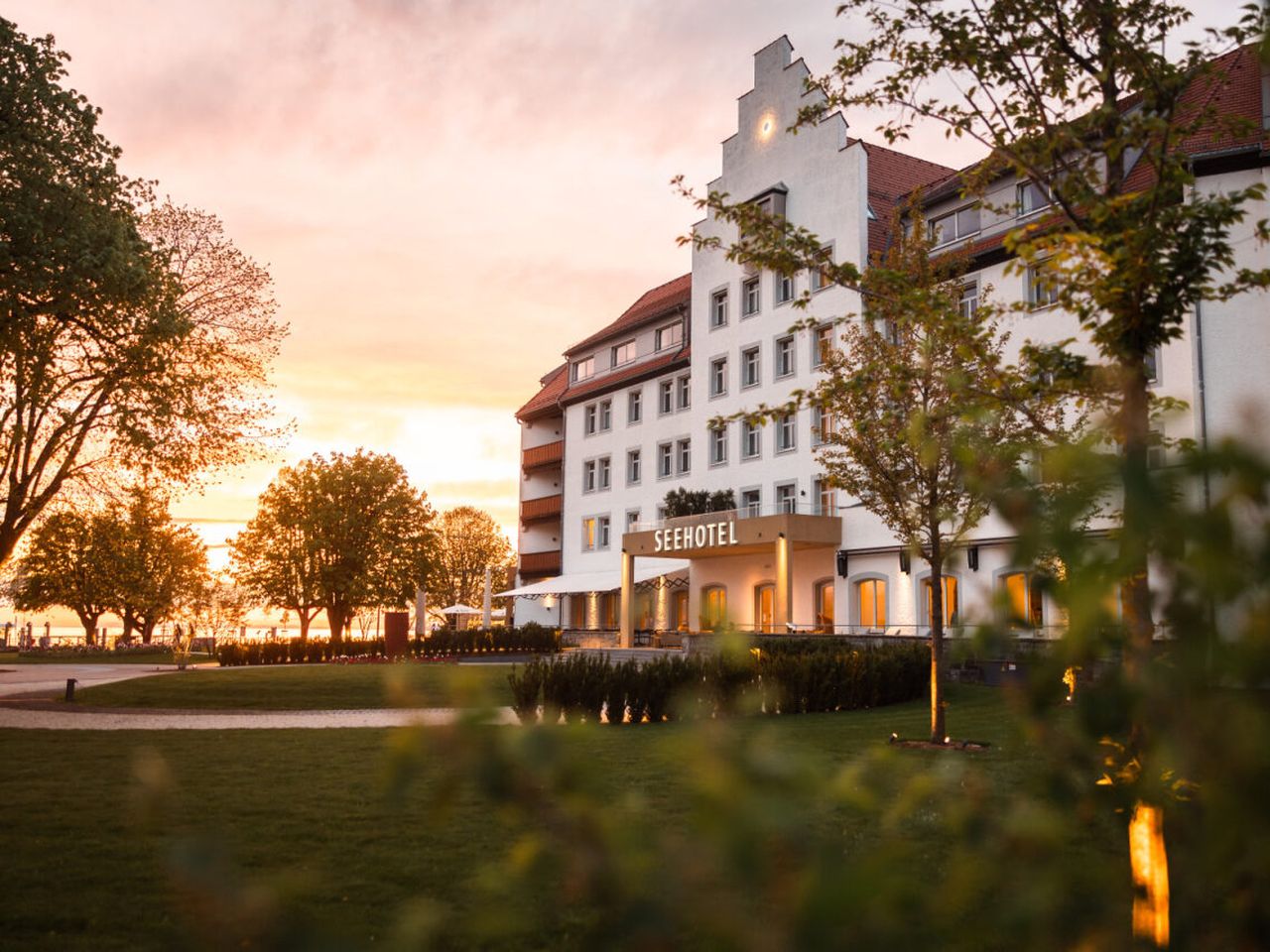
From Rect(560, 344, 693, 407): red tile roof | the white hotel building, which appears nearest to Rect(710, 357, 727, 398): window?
the white hotel building

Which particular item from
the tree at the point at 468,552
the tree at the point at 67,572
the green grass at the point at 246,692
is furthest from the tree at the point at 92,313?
the tree at the point at 468,552

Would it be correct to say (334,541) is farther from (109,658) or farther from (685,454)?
(685,454)

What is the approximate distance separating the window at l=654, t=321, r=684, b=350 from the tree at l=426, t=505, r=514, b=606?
154ft

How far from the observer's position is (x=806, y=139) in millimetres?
37438

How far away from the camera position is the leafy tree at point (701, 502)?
38438mm

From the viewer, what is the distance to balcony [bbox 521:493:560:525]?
5041cm

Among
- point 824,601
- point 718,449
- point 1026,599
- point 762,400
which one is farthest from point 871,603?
point 1026,599

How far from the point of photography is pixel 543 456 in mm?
52031

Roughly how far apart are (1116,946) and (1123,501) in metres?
0.59

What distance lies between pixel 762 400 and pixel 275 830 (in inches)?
1078

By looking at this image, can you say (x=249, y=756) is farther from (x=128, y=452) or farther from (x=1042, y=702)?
(x=1042, y=702)

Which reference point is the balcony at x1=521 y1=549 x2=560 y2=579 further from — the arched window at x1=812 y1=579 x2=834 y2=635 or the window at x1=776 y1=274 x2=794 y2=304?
the window at x1=776 y1=274 x2=794 y2=304

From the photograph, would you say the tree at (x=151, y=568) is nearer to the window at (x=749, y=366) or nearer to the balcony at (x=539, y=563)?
the balcony at (x=539, y=563)

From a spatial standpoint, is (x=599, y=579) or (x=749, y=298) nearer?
(x=749, y=298)
